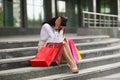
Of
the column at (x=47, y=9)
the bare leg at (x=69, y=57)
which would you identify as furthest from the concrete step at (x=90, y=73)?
the column at (x=47, y=9)

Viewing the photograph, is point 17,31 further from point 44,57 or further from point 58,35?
point 44,57

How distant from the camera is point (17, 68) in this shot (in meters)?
8.31

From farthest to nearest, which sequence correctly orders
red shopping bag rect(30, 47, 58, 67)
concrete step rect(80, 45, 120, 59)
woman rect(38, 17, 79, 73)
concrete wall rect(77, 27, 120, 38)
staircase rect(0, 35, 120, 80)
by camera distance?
concrete wall rect(77, 27, 120, 38), concrete step rect(80, 45, 120, 59), woman rect(38, 17, 79, 73), red shopping bag rect(30, 47, 58, 67), staircase rect(0, 35, 120, 80)

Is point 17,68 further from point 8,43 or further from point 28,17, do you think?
point 28,17

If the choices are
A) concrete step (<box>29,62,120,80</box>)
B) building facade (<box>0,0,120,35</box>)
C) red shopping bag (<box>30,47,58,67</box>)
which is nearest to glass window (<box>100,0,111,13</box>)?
building facade (<box>0,0,120,35</box>)

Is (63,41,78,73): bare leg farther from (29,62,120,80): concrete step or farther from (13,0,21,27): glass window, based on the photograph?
(13,0,21,27): glass window

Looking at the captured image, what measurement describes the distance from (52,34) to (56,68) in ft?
2.79

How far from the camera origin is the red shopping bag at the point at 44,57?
836 centimetres

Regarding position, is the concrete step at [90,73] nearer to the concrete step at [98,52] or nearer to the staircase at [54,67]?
the staircase at [54,67]

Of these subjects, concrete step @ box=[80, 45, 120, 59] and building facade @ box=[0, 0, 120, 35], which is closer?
concrete step @ box=[80, 45, 120, 59]

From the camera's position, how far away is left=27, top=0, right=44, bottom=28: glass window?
20.6m

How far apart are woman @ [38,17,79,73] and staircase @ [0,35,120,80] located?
0.27 meters

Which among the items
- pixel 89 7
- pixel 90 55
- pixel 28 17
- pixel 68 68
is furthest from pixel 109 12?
pixel 68 68

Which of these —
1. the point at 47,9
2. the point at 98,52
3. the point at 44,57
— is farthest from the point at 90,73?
the point at 47,9
